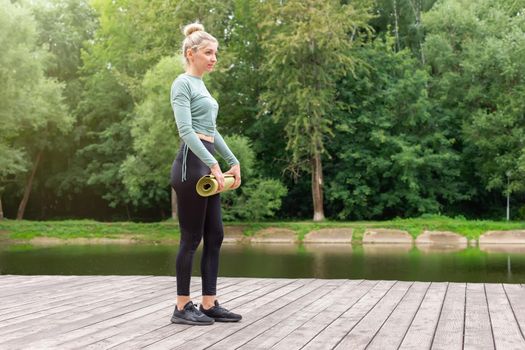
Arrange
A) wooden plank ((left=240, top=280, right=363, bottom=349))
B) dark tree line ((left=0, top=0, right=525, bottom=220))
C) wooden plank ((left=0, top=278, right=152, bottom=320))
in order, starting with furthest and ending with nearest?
dark tree line ((left=0, top=0, right=525, bottom=220))
wooden plank ((left=0, top=278, right=152, bottom=320))
wooden plank ((left=240, top=280, right=363, bottom=349))

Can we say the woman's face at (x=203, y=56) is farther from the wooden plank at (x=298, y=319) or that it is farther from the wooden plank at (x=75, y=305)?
the wooden plank at (x=75, y=305)

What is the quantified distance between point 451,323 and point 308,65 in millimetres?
22709

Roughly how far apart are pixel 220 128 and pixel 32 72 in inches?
320

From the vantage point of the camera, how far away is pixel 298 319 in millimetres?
4578

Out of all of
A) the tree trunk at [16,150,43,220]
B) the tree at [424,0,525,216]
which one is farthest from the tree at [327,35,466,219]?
the tree trunk at [16,150,43,220]

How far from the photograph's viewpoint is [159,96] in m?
24.7

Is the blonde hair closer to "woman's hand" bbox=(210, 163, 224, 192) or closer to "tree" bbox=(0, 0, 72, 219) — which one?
"woman's hand" bbox=(210, 163, 224, 192)

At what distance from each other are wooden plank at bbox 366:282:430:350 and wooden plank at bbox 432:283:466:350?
20cm

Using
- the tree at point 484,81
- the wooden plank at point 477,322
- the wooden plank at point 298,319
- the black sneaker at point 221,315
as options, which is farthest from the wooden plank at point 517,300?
the tree at point 484,81

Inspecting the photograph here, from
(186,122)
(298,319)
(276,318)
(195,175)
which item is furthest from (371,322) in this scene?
(186,122)

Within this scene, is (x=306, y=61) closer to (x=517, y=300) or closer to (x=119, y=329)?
(x=517, y=300)

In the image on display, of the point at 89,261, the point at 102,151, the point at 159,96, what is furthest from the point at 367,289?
the point at 102,151

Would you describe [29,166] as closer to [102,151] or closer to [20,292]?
A: [102,151]

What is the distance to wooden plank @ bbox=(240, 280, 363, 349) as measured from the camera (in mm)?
3828
